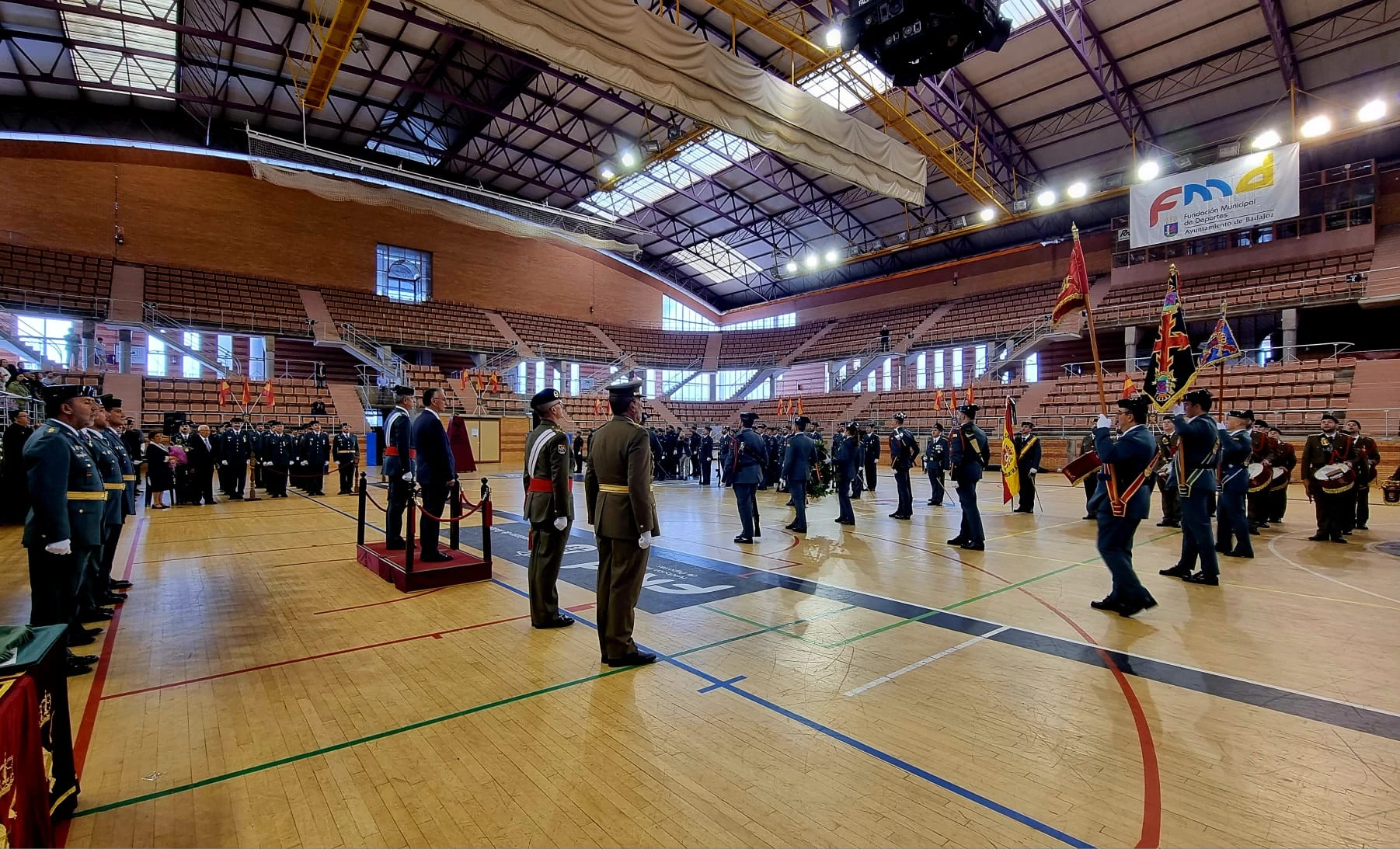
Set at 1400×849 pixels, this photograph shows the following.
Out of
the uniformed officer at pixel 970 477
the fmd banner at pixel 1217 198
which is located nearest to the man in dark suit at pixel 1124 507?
the uniformed officer at pixel 970 477

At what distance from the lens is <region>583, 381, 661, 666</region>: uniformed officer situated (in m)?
3.95

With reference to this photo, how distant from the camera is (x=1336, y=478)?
7.91 m

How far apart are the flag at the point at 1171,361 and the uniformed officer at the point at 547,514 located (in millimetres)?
6328

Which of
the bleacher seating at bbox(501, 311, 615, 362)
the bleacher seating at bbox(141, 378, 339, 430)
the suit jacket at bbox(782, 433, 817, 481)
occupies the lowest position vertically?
the suit jacket at bbox(782, 433, 817, 481)

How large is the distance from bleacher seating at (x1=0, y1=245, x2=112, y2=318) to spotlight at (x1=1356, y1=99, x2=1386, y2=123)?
3916cm

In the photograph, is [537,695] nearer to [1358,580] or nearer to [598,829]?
[598,829]

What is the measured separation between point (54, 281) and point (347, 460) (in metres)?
15.2

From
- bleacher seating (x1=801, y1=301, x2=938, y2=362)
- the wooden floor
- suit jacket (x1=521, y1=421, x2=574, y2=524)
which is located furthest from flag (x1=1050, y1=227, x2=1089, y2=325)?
bleacher seating (x1=801, y1=301, x2=938, y2=362)

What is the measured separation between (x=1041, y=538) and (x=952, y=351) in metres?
22.7

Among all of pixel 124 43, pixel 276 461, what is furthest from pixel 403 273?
pixel 276 461

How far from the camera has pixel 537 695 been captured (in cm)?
347

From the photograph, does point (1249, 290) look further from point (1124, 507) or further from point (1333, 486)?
point (1124, 507)

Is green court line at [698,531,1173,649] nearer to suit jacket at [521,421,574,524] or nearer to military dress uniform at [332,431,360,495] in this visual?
suit jacket at [521,421,574,524]

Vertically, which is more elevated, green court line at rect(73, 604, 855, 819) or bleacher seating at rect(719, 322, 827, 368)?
bleacher seating at rect(719, 322, 827, 368)
